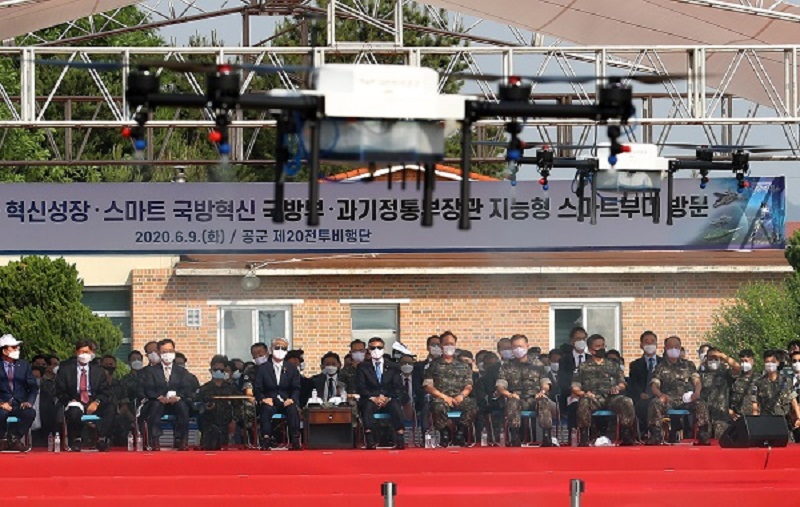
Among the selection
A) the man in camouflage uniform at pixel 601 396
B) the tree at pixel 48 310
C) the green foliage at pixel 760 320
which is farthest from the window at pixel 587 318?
the man in camouflage uniform at pixel 601 396

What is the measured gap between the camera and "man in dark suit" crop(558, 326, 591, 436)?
764 inches

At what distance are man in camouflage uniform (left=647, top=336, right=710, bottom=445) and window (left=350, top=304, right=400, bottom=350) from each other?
11476mm

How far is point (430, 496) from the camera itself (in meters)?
13.9

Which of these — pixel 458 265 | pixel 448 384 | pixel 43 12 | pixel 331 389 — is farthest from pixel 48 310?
pixel 448 384

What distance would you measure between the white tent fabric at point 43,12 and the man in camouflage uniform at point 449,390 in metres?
5.73

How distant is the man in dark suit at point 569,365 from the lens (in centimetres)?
1941

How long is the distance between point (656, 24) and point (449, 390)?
16.4ft

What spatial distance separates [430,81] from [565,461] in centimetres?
636

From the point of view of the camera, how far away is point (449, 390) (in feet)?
62.3

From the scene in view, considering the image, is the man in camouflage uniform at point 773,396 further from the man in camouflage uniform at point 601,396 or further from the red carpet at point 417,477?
the red carpet at point 417,477

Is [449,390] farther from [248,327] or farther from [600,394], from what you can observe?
[248,327]

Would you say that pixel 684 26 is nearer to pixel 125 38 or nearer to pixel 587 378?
pixel 587 378

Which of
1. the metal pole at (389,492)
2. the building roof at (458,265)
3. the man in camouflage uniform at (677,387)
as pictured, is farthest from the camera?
the building roof at (458,265)

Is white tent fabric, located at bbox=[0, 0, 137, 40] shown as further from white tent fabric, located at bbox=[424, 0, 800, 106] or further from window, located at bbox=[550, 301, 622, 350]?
window, located at bbox=[550, 301, 622, 350]
